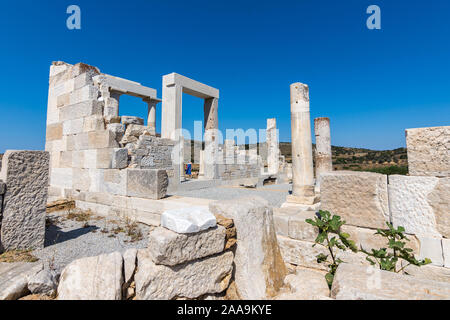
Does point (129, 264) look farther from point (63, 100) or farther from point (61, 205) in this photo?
point (63, 100)

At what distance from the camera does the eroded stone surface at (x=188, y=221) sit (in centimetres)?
186

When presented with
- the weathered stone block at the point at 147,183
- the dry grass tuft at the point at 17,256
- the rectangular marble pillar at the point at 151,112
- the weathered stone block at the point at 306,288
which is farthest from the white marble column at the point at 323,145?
the rectangular marble pillar at the point at 151,112

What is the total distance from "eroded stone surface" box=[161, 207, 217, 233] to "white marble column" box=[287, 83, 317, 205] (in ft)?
13.5

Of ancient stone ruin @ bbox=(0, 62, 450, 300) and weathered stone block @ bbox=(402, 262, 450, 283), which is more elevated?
ancient stone ruin @ bbox=(0, 62, 450, 300)

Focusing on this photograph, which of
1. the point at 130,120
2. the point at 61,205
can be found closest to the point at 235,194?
the point at 130,120

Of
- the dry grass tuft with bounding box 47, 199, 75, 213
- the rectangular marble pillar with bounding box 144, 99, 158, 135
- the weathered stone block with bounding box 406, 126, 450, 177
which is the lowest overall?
the dry grass tuft with bounding box 47, 199, 75, 213

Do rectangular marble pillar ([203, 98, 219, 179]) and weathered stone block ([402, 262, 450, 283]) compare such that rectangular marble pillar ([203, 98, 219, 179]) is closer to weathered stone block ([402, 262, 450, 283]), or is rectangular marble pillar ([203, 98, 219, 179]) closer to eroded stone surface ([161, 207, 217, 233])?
eroded stone surface ([161, 207, 217, 233])

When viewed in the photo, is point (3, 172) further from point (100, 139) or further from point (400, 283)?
point (400, 283)

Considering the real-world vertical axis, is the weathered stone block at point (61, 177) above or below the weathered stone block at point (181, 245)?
above

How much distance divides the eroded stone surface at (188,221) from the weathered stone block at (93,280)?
48 centimetres

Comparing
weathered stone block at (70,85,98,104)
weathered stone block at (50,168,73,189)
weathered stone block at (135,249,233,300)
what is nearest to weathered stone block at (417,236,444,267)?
weathered stone block at (135,249,233,300)

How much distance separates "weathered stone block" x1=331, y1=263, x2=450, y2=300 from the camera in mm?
1373

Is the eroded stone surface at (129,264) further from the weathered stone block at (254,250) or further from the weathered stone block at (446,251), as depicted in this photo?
the weathered stone block at (446,251)

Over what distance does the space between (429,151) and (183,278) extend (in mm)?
2587
